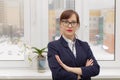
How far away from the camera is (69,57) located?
7.44 feet

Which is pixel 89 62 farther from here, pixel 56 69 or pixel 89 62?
pixel 56 69

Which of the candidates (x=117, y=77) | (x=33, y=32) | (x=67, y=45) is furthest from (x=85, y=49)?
(x=33, y=32)

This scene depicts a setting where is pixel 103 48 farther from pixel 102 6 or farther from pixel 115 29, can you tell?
pixel 102 6

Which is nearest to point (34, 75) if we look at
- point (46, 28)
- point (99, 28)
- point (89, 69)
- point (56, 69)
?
point (46, 28)

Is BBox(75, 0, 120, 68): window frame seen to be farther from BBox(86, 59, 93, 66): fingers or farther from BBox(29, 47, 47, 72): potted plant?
BBox(86, 59, 93, 66): fingers

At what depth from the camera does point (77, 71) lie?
89.0 inches

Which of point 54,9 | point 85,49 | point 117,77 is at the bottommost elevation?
point 117,77

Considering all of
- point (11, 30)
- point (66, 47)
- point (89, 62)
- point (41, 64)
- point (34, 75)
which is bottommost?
point (34, 75)

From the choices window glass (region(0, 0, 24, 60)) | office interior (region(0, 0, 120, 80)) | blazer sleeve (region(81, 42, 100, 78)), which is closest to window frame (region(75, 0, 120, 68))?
office interior (region(0, 0, 120, 80))

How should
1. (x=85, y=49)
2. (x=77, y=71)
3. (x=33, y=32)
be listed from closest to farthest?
(x=77, y=71) → (x=85, y=49) → (x=33, y=32)

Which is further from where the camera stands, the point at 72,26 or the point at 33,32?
the point at 33,32

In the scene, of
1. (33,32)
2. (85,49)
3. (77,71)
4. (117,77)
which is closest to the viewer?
(77,71)

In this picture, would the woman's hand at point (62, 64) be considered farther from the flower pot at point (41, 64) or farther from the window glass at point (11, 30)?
the window glass at point (11, 30)

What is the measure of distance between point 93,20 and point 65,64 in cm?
119
